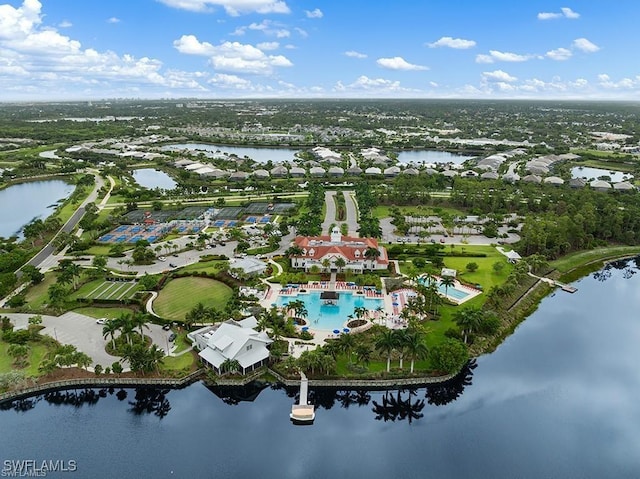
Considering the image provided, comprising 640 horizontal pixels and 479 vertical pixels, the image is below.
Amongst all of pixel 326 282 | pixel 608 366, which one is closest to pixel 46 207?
pixel 326 282

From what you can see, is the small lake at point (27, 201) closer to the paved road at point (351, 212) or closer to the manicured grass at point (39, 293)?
the manicured grass at point (39, 293)

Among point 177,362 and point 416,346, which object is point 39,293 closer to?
point 177,362

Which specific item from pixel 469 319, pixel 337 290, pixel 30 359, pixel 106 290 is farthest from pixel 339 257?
pixel 30 359

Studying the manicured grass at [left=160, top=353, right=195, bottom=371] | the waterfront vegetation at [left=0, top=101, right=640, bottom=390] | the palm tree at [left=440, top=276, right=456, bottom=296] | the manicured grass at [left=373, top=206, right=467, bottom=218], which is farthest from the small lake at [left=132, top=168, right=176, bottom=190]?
the palm tree at [left=440, top=276, right=456, bottom=296]

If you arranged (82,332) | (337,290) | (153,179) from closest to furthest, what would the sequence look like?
(82,332) < (337,290) < (153,179)

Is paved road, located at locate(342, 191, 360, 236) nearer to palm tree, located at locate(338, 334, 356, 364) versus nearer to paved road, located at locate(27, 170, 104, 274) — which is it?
palm tree, located at locate(338, 334, 356, 364)

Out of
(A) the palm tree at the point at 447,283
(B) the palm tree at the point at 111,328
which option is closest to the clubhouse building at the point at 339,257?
(A) the palm tree at the point at 447,283

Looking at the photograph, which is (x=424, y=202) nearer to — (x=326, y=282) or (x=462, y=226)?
(x=462, y=226)
